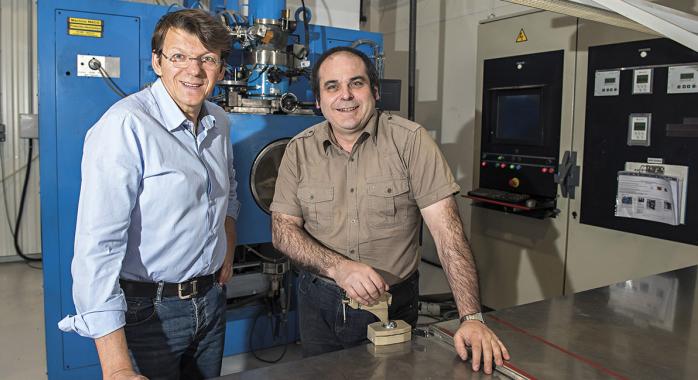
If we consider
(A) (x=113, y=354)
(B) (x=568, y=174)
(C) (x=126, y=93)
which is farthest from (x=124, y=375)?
(B) (x=568, y=174)

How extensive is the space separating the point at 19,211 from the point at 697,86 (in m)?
4.89

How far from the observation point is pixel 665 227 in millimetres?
2488

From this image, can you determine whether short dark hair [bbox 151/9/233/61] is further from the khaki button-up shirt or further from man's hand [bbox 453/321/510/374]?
man's hand [bbox 453/321/510/374]

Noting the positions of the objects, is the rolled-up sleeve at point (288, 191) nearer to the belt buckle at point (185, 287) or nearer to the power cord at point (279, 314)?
the belt buckle at point (185, 287)

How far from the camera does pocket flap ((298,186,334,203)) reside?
1.67 m

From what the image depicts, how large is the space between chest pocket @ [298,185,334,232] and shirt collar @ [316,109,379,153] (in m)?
0.15

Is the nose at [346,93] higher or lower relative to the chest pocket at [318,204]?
higher

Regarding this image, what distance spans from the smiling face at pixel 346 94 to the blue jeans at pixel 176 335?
63 cm

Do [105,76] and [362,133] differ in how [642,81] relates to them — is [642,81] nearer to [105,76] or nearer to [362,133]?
[362,133]

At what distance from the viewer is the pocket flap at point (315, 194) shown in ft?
5.49

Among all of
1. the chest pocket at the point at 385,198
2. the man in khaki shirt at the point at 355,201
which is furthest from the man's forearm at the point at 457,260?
the chest pocket at the point at 385,198

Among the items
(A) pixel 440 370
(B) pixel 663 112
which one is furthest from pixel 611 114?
(A) pixel 440 370

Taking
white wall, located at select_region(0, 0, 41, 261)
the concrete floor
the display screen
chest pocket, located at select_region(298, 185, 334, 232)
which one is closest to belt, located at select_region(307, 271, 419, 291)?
chest pocket, located at select_region(298, 185, 334, 232)

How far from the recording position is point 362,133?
5.51 ft
